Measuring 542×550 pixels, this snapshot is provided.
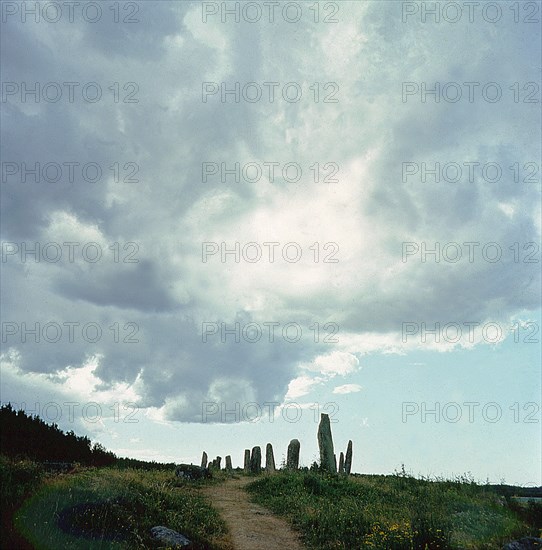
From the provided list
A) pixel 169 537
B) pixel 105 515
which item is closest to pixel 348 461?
pixel 169 537

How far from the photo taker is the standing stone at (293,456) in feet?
100

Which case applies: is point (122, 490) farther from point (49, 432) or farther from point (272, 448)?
point (272, 448)

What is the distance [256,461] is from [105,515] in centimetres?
2408

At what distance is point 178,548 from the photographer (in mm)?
12125

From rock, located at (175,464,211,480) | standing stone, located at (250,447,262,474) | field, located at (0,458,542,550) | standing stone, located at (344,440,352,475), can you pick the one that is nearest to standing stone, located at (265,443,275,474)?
standing stone, located at (250,447,262,474)

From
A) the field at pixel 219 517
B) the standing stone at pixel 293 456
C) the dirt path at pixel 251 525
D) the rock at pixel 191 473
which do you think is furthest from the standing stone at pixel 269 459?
the field at pixel 219 517

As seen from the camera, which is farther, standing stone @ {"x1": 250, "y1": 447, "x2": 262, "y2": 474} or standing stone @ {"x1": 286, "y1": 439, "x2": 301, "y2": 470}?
standing stone @ {"x1": 250, "y1": 447, "x2": 262, "y2": 474}

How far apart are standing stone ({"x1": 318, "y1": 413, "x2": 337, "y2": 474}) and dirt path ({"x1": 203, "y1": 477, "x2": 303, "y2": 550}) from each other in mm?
7639

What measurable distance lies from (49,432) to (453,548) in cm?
1953

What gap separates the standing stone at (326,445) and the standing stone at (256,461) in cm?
660

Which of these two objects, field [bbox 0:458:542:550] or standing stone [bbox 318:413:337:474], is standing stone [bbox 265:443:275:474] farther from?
field [bbox 0:458:542:550]

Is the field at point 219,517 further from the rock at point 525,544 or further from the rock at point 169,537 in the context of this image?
the rock at point 525,544

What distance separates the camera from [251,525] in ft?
53.7

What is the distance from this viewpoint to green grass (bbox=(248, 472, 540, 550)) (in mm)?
12195
